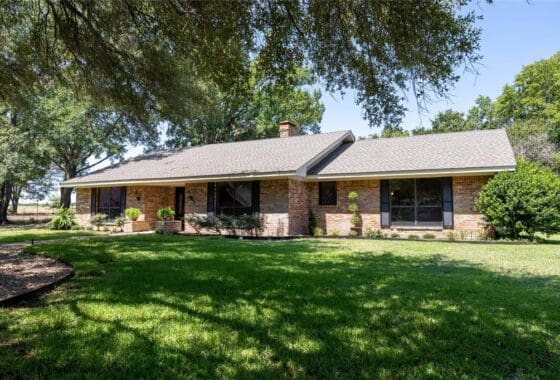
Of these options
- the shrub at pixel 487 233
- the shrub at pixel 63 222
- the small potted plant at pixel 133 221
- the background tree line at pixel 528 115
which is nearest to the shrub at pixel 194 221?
the small potted plant at pixel 133 221

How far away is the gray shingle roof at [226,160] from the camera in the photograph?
15050 mm

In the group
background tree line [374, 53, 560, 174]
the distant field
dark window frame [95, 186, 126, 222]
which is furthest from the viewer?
the distant field

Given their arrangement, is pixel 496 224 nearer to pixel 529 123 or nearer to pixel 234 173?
pixel 234 173

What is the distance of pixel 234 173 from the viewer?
14633mm

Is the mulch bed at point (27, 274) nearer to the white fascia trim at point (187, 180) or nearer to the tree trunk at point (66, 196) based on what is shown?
the white fascia trim at point (187, 180)

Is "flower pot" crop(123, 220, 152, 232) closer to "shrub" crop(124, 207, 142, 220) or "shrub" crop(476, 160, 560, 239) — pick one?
"shrub" crop(124, 207, 142, 220)

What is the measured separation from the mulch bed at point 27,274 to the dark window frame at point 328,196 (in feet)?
33.6

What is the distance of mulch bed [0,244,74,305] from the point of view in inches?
201

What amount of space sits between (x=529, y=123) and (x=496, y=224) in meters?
22.5

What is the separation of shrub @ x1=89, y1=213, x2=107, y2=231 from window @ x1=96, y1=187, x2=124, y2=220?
1.60ft

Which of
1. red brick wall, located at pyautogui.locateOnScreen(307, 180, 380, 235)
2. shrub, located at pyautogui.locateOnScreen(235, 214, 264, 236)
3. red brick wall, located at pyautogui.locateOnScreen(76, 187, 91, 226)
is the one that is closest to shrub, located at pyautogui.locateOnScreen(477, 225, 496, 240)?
red brick wall, located at pyautogui.locateOnScreen(307, 180, 380, 235)

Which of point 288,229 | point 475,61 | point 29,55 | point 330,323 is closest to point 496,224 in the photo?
point 288,229

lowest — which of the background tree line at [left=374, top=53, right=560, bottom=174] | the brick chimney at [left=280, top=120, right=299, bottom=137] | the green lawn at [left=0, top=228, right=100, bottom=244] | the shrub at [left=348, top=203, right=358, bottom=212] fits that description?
the green lawn at [left=0, top=228, right=100, bottom=244]

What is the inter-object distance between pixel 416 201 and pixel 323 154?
440cm
